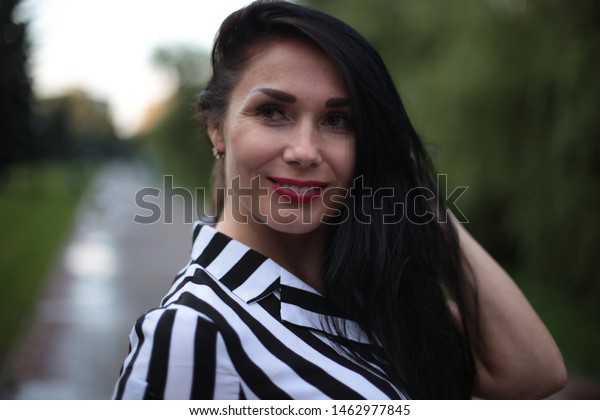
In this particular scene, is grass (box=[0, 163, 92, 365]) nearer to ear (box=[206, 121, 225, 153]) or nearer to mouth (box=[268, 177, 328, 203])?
ear (box=[206, 121, 225, 153])

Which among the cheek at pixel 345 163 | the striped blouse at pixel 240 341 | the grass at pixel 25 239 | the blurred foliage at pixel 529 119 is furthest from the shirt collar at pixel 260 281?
the grass at pixel 25 239

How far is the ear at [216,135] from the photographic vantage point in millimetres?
1631

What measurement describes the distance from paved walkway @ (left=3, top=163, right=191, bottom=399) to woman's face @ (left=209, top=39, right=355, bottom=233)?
4233 mm

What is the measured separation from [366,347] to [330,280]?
0.19 m

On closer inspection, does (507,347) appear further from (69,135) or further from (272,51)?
(69,135)

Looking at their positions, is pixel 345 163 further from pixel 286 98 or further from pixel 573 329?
pixel 573 329

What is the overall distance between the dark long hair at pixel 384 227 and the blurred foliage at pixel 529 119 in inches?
102

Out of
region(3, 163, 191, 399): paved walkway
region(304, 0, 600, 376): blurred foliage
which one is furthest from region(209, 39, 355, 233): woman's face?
region(3, 163, 191, 399): paved walkway

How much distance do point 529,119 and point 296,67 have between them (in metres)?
5.14

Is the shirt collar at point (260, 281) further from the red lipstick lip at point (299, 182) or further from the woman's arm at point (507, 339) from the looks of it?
the woman's arm at point (507, 339)

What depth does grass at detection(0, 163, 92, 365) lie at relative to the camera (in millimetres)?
7672
